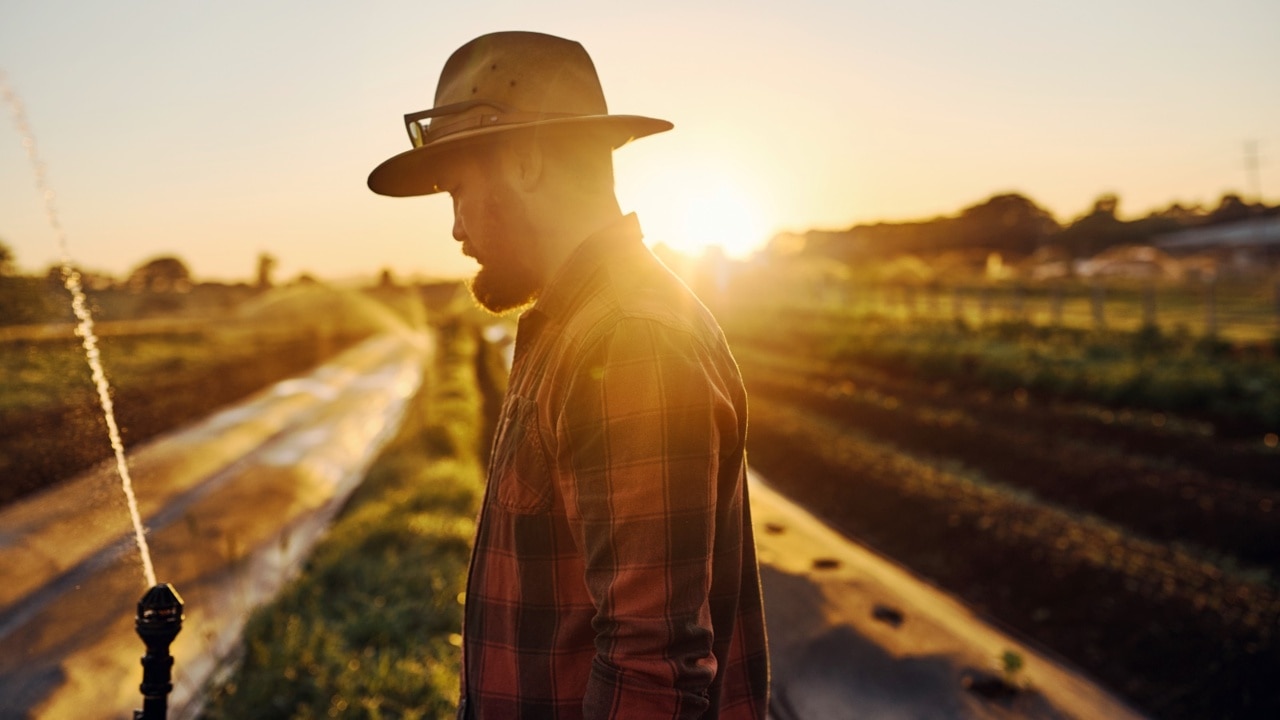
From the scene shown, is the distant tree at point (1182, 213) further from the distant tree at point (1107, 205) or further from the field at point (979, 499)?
the field at point (979, 499)

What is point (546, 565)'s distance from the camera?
1.45m

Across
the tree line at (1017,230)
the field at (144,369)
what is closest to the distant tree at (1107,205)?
the tree line at (1017,230)

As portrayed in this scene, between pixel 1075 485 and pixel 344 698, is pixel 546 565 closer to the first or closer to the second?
pixel 344 698

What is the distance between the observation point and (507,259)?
1.54 meters

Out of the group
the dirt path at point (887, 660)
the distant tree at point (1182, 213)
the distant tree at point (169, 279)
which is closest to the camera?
the dirt path at point (887, 660)

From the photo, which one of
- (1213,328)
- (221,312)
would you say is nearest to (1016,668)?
(1213,328)

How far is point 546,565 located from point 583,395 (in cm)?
33

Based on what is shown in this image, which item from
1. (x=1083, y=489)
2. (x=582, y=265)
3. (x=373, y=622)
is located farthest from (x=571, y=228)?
(x=1083, y=489)

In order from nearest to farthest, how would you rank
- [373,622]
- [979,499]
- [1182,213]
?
1. [373,622]
2. [979,499]
3. [1182,213]

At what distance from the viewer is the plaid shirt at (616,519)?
1.24m

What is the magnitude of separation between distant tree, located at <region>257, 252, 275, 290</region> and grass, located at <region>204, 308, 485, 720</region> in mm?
84834

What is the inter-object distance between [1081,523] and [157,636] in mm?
6770

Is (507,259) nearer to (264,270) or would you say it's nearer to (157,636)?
(157,636)

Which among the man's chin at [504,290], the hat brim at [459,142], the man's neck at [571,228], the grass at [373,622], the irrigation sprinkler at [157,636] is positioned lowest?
the grass at [373,622]
